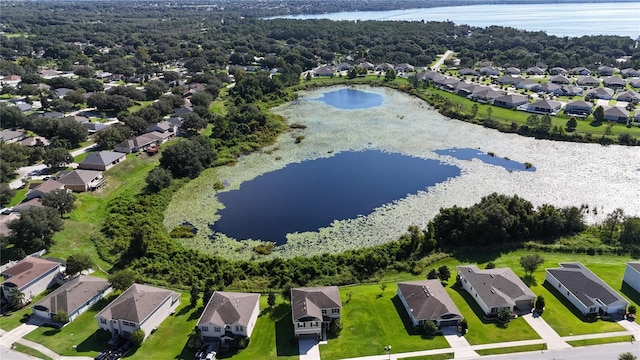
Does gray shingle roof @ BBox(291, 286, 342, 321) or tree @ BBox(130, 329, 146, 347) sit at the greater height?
gray shingle roof @ BBox(291, 286, 342, 321)

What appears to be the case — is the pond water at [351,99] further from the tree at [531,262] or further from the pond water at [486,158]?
the tree at [531,262]

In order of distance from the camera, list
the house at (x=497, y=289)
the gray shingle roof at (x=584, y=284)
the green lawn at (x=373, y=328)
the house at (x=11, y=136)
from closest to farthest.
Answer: the green lawn at (x=373, y=328), the house at (x=497, y=289), the gray shingle roof at (x=584, y=284), the house at (x=11, y=136)

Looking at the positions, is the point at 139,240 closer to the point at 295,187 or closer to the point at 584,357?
the point at 295,187

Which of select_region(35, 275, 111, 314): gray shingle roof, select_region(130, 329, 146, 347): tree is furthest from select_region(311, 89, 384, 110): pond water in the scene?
select_region(130, 329, 146, 347): tree

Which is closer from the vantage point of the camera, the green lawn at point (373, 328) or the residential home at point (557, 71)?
the green lawn at point (373, 328)

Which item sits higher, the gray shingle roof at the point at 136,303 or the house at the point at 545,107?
the house at the point at 545,107

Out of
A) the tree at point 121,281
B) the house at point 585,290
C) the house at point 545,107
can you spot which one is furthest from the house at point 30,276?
the house at point 545,107

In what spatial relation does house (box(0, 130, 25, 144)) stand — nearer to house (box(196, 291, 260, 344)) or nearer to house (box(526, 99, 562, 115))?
house (box(196, 291, 260, 344))
